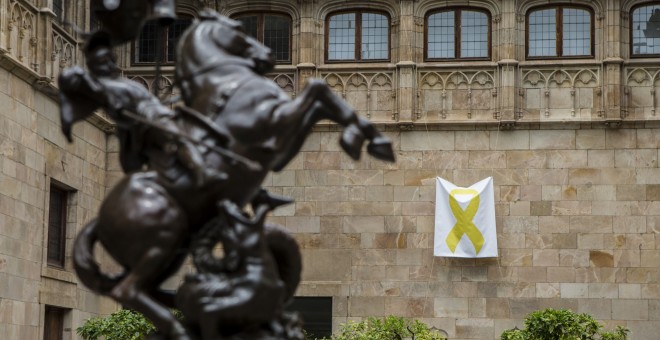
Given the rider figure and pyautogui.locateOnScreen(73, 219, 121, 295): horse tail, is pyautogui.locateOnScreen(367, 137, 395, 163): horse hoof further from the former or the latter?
pyautogui.locateOnScreen(73, 219, 121, 295): horse tail

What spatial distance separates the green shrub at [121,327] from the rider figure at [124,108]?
15.8m

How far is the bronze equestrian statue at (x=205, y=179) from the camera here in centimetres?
758

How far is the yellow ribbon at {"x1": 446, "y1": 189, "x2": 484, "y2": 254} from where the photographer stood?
28.5 meters

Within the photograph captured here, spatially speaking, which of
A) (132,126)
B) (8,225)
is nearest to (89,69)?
(132,126)

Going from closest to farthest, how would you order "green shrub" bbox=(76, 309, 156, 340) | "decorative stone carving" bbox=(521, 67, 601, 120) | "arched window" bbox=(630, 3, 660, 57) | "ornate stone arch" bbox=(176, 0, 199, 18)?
"green shrub" bbox=(76, 309, 156, 340)
"decorative stone carving" bbox=(521, 67, 601, 120)
"arched window" bbox=(630, 3, 660, 57)
"ornate stone arch" bbox=(176, 0, 199, 18)

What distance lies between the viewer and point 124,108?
26.3ft

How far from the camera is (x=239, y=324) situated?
7598mm

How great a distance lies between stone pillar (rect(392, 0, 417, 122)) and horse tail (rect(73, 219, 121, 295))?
69.2 feet

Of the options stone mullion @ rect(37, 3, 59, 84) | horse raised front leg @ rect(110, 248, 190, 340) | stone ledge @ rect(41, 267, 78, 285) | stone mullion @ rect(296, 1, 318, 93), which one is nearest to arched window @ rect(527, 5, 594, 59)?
stone mullion @ rect(296, 1, 318, 93)

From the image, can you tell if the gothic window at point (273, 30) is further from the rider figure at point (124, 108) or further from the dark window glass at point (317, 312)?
the rider figure at point (124, 108)

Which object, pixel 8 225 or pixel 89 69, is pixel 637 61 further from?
pixel 89 69

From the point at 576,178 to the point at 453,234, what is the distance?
Answer: 292 cm

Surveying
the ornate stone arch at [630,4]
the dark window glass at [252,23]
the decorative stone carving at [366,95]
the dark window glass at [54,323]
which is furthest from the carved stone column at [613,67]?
the dark window glass at [54,323]

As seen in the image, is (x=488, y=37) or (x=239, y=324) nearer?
(x=239, y=324)
